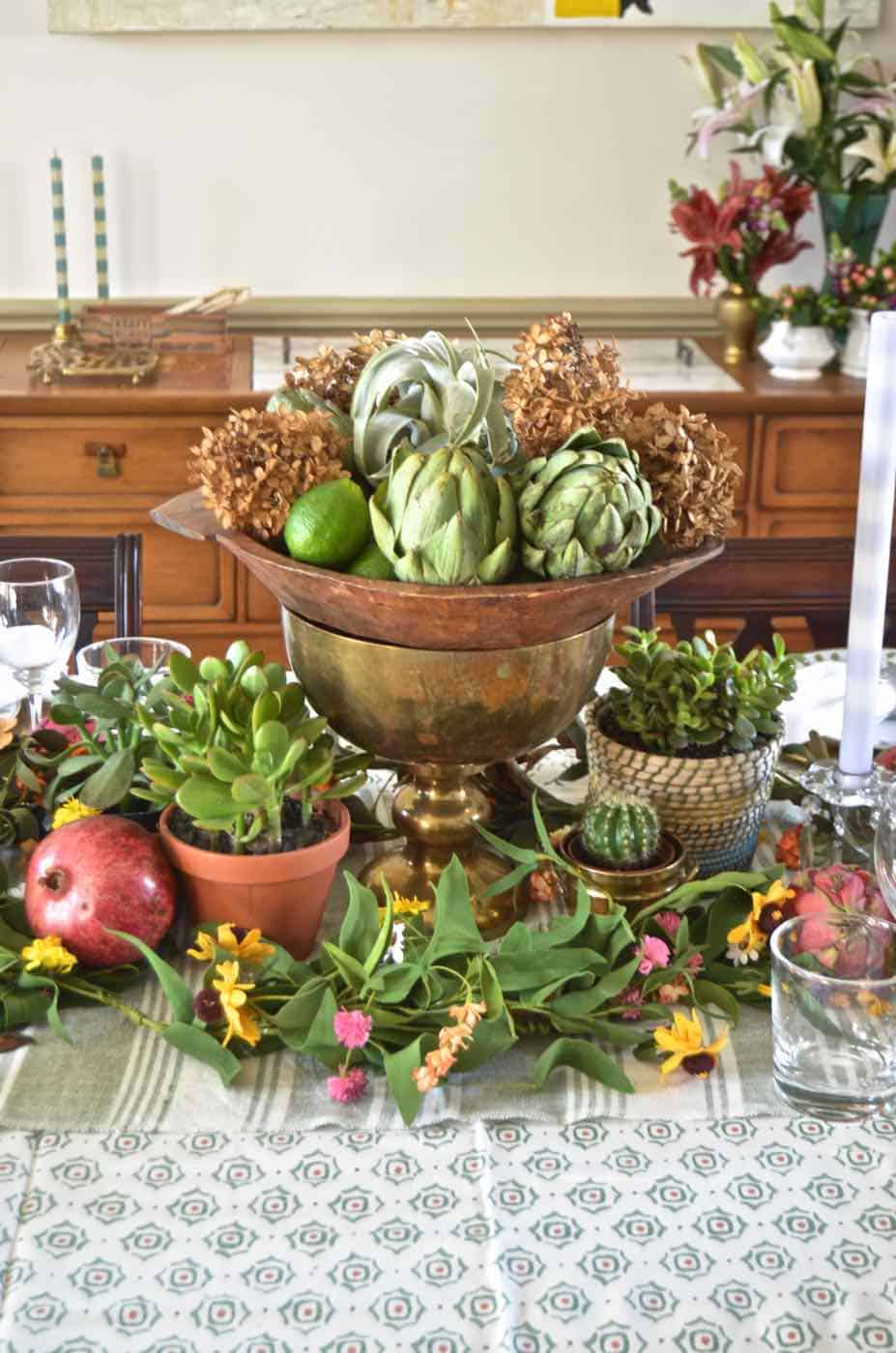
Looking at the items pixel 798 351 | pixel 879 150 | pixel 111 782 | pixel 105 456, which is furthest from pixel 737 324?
pixel 111 782

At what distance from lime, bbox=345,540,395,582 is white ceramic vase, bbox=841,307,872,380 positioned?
1.97 meters

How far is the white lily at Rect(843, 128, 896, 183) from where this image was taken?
2.74m

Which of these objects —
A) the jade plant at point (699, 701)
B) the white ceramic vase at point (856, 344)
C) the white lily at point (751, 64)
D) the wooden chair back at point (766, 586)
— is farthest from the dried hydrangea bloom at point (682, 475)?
the white lily at point (751, 64)

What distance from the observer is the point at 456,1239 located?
814 mm

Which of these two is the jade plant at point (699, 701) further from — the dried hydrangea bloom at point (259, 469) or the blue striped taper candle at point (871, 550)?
the dried hydrangea bloom at point (259, 469)

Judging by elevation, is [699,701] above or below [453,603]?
below

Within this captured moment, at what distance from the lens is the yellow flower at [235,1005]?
0.94 metres

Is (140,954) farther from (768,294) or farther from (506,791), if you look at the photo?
(768,294)

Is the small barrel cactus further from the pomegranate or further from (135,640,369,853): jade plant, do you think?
the pomegranate

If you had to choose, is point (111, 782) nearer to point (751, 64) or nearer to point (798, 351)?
point (798, 351)

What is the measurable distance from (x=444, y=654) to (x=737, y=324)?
2.04 metres

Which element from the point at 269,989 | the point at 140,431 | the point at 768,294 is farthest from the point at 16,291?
the point at 269,989

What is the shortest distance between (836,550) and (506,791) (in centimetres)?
60

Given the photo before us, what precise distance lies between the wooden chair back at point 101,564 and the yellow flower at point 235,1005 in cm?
77
